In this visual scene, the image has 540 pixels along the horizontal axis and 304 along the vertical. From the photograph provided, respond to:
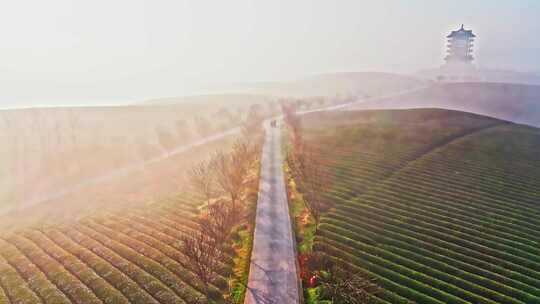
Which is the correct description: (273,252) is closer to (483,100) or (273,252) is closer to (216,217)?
(216,217)

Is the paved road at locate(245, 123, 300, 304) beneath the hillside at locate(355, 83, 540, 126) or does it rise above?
beneath

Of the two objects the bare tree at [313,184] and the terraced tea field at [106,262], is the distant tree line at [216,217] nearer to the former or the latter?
the terraced tea field at [106,262]

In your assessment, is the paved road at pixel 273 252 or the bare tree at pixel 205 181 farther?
the bare tree at pixel 205 181

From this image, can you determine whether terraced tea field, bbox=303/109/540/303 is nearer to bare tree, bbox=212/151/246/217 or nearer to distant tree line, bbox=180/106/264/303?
distant tree line, bbox=180/106/264/303

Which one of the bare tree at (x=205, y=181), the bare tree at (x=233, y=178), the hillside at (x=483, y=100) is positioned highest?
the hillside at (x=483, y=100)

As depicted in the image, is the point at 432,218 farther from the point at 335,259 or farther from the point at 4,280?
the point at 4,280

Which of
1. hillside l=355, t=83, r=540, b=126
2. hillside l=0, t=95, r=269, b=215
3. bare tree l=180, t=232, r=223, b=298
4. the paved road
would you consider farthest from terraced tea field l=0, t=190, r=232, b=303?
hillside l=355, t=83, r=540, b=126

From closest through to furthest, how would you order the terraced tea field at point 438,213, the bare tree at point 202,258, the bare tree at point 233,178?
the bare tree at point 202,258 < the terraced tea field at point 438,213 < the bare tree at point 233,178

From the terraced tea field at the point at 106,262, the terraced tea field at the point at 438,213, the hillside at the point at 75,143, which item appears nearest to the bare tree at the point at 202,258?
the terraced tea field at the point at 106,262

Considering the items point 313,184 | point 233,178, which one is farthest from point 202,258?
point 313,184
